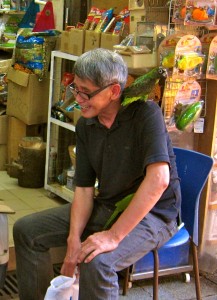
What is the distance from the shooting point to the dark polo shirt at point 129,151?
85.0 inches

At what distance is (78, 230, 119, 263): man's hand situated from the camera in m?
2.04

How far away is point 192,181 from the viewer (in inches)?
97.8

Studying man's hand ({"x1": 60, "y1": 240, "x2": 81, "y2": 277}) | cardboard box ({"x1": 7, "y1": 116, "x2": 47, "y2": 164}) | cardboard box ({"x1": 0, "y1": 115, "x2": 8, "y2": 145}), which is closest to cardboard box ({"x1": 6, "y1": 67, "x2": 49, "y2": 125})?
cardboard box ({"x1": 7, "y1": 116, "x2": 47, "y2": 164})

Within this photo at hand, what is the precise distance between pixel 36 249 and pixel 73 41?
71.0 inches

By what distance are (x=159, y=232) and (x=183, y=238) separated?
0.21 m

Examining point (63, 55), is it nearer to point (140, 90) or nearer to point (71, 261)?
point (140, 90)

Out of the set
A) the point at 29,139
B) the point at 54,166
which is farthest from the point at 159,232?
the point at 29,139

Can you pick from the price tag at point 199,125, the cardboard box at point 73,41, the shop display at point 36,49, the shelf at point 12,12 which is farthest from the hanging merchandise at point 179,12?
the shelf at point 12,12

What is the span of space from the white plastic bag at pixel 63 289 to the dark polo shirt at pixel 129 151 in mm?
380

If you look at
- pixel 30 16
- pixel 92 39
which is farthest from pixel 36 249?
pixel 30 16

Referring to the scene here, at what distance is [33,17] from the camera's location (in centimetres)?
495

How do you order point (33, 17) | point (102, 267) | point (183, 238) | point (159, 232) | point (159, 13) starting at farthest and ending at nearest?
point (33, 17) < point (159, 13) < point (183, 238) < point (159, 232) < point (102, 267)

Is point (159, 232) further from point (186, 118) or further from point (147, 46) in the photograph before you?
point (147, 46)

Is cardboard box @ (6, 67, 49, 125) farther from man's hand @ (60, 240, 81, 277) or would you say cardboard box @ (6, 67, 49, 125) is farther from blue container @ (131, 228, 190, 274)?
man's hand @ (60, 240, 81, 277)
